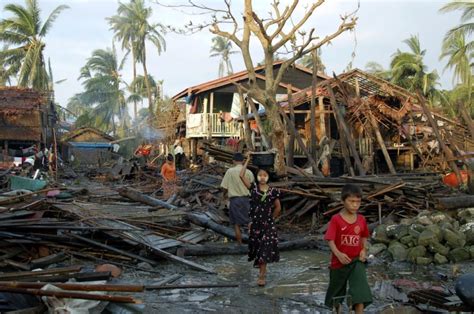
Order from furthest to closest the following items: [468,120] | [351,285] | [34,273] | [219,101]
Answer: [219,101], [468,120], [34,273], [351,285]

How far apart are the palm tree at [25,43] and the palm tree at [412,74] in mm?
24816

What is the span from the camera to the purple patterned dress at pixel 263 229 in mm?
6363

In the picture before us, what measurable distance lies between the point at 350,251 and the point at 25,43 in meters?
35.9

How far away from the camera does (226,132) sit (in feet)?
98.5

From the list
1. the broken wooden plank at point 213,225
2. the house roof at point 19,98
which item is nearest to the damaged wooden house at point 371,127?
the broken wooden plank at point 213,225

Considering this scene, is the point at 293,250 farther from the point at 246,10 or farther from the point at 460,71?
the point at 460,71

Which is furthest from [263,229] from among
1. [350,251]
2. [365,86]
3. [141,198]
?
[365,86]

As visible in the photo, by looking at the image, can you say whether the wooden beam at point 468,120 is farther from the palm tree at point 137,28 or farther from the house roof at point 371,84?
the palm tree at point 137,28

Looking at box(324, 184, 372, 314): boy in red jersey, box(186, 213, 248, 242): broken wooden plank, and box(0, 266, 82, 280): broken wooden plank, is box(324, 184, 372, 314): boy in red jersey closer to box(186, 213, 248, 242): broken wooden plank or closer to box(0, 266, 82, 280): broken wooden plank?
box(0, 266, 82, 280): broken wooden plank

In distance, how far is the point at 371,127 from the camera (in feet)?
62.6

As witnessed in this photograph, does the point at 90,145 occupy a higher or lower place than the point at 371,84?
lower

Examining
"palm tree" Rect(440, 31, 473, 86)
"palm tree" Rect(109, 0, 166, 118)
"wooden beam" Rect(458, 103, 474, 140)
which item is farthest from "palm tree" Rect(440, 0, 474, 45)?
"palm tree" Rect(109, 0, 166, 118)

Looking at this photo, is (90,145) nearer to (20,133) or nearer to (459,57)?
(20,133)

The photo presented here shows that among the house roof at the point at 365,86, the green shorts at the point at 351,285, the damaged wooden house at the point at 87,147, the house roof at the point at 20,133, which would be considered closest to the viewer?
the green shorts at the point at 351,285
